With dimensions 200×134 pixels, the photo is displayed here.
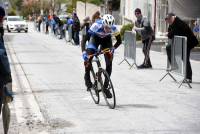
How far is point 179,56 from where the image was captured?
16016 mm

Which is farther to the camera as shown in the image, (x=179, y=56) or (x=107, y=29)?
(x=179, y=56)

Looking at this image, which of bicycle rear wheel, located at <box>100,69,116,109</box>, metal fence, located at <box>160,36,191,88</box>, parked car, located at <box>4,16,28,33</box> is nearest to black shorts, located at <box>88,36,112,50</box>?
bicycle rear wheel, located at <box>100,69,116,109</box>

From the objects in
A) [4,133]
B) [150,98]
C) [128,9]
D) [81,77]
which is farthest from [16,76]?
[128,9]

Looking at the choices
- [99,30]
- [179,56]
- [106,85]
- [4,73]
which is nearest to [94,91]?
[106,85]

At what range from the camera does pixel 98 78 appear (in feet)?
40.3

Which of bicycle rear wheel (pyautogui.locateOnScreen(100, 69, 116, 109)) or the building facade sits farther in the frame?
the building facade

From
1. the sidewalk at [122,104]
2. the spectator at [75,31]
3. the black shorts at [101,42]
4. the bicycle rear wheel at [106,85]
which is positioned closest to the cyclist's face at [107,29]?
the black shorts at [101,42]

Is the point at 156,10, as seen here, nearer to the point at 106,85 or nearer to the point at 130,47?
the point at 130,47

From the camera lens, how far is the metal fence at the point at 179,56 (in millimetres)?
15648

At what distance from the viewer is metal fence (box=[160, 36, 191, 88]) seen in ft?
51.3

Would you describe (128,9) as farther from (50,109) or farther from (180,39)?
(50,109)

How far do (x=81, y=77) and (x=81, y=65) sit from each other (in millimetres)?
4109

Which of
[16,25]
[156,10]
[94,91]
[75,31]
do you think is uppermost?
[94,91]

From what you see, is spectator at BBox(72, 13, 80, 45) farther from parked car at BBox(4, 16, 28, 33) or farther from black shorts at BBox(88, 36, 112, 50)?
black shorts at BBox(88, 36, 112, 50)
